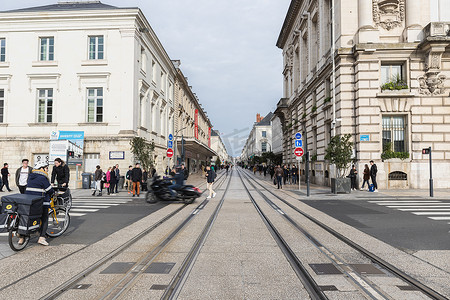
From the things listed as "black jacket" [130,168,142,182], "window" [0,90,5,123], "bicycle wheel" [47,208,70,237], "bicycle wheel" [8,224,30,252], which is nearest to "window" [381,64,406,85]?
"black jacket" [130,168,142,182]

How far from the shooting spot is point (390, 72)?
21.0 metres

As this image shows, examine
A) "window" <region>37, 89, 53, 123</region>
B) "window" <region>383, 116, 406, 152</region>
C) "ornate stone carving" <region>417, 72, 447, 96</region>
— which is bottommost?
"window" <region>383, 116, 406, 152</region>

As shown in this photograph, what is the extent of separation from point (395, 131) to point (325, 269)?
1886 cm

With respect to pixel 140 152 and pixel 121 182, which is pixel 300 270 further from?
pixel 121 182

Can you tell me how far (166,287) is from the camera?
396 centimetres

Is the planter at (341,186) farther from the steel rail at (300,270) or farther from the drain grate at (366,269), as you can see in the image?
the drain grate at (366,269)

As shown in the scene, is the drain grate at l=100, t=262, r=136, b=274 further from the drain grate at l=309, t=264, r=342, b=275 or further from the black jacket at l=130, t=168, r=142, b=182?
the black jacket at l=130, t=168, r=142, b=182

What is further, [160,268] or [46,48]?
[46,48]

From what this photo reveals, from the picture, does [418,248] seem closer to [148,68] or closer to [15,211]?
[15,211]

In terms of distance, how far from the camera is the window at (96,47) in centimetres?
2358

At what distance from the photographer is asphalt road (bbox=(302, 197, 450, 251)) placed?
648cm

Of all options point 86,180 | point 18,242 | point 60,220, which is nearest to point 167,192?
point 60,220

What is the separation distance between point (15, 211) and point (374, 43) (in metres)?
21.3

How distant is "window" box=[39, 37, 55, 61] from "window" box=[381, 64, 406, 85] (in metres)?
24.0
